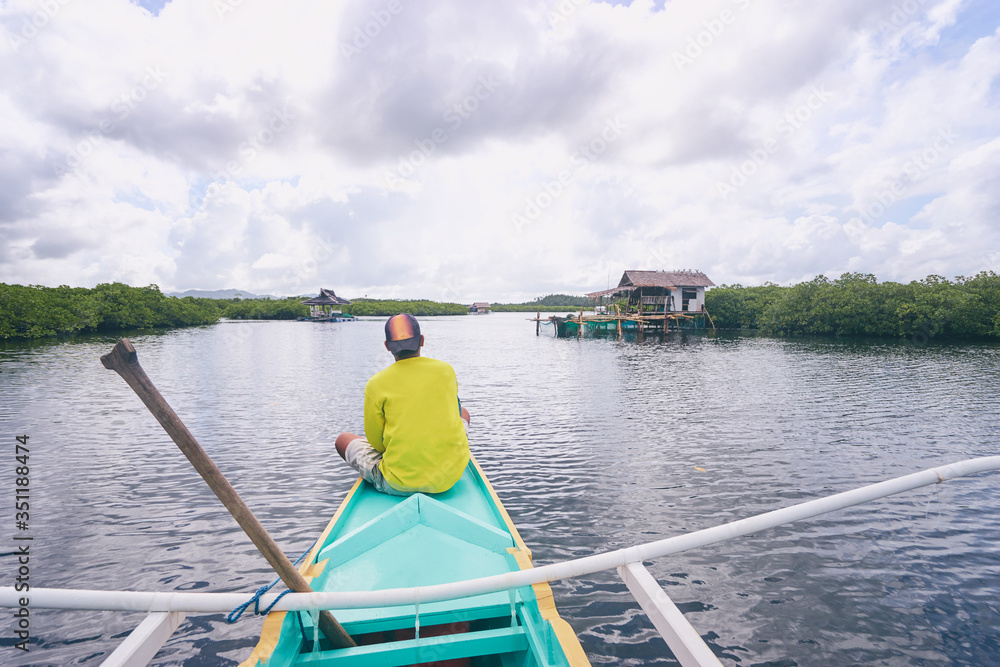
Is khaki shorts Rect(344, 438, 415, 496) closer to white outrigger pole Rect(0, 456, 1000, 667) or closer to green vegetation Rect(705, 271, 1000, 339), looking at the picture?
white outrigger pole Rect(0, 456, 1000, 667)

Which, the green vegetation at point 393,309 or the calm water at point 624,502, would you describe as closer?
the calm water at point 624,502

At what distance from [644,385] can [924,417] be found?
767 cm

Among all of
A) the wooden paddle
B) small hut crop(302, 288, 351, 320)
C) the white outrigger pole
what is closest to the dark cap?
the wooden paddle

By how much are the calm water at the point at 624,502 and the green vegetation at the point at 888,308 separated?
89.7 ft

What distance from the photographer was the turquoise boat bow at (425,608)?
7.93 feet

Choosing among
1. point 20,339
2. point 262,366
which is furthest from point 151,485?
point 20,339

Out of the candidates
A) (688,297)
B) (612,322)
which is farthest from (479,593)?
(688,297)

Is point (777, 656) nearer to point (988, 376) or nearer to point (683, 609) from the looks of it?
point (683, 609)

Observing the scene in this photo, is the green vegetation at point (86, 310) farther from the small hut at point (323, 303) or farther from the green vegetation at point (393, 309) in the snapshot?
the green vegetation at point (393, 309)

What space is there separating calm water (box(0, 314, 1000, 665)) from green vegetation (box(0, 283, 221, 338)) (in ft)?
102

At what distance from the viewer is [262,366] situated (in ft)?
74.5

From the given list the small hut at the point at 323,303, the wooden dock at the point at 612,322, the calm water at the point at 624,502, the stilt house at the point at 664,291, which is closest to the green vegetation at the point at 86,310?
the small hut at the point at 323,303

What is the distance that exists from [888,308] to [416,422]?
51.0 meters

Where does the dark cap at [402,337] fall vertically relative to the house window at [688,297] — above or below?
below
